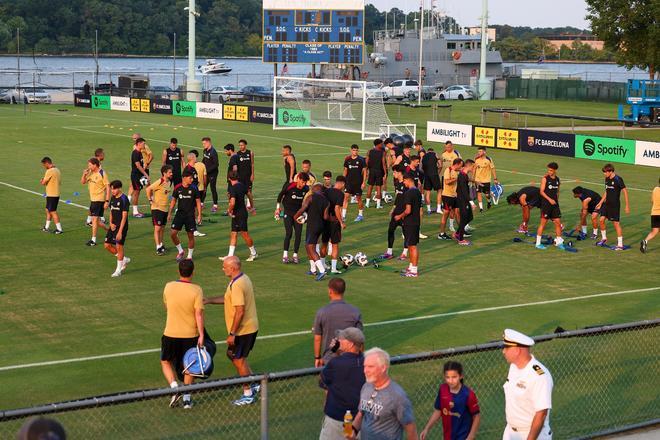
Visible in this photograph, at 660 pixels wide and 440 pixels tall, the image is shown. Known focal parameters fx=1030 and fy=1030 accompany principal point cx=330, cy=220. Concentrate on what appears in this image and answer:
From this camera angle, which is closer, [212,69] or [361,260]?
[361,260]

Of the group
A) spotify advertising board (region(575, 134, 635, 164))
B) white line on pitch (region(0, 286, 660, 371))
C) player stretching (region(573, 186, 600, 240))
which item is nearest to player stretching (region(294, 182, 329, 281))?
white line on pitch (region(0, 286, 660, 371))

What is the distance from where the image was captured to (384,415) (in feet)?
28.3

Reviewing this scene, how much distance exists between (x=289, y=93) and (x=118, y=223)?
3915 centimetres

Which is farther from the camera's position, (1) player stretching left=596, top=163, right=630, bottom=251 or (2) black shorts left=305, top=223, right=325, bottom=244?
(1) player stretching left=596, top=163, right=630, bottom=251

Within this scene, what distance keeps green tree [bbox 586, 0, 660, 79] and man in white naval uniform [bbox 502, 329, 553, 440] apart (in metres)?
60.8

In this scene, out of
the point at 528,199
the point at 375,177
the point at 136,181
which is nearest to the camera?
the point at 528,199

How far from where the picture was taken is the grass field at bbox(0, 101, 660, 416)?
14.6 metres

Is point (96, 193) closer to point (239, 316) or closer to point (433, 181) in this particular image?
point (433, 181)

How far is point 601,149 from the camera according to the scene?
41.7 meters

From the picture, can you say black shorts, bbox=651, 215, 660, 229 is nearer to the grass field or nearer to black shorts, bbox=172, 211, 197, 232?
the grass field

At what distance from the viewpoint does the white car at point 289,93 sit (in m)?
57.5

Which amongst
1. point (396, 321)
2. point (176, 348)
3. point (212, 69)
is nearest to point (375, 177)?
point (396, 321)

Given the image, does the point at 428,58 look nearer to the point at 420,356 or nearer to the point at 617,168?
the point at 617,168

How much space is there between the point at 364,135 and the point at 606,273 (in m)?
29.7
